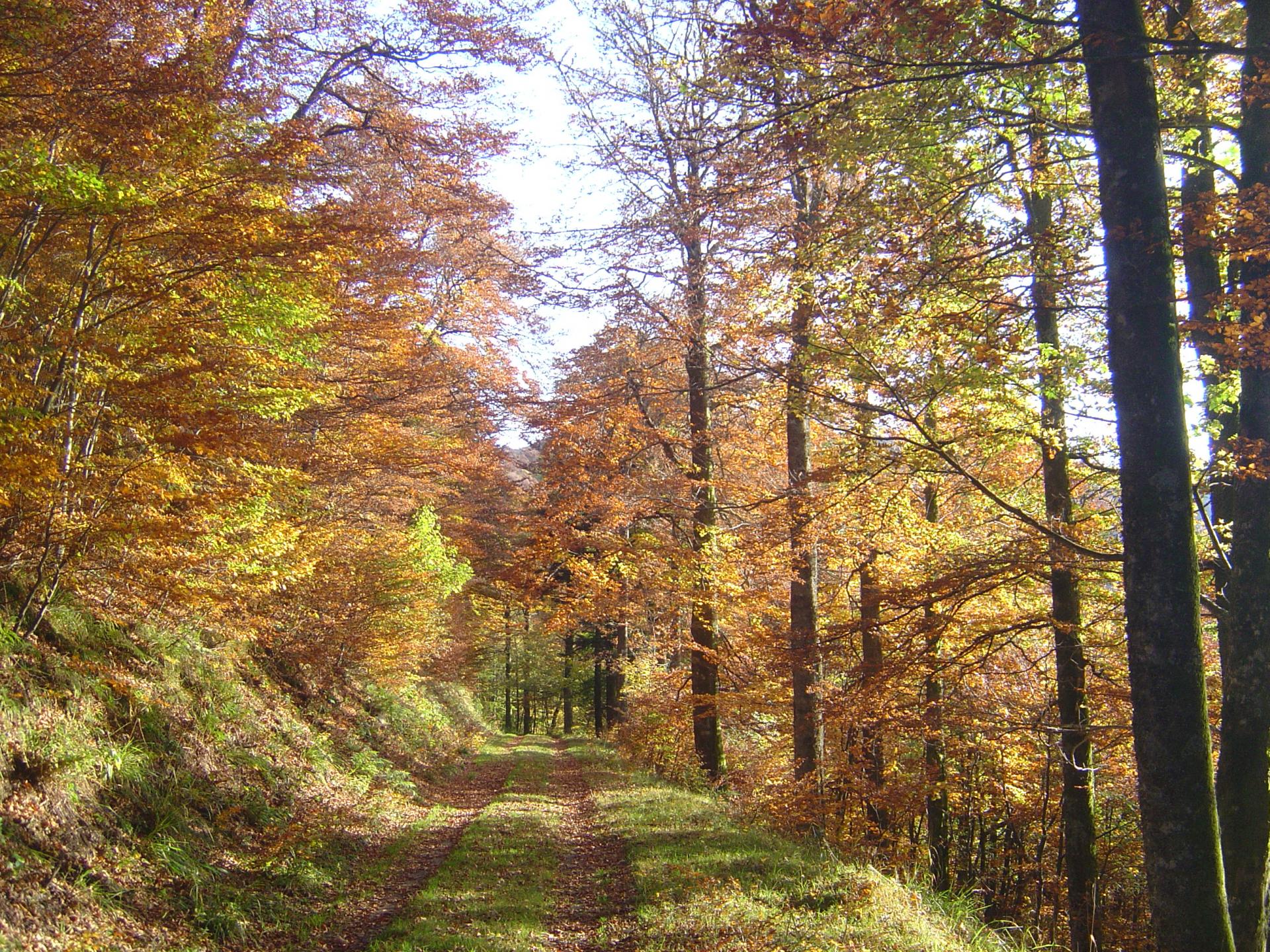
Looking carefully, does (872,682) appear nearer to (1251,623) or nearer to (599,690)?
(1251,623)

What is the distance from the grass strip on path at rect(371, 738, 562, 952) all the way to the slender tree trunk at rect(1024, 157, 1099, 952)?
536cm

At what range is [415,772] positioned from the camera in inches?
614

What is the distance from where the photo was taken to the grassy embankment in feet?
17.4

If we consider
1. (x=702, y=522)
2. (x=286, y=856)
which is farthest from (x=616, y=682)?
(x=286, y=856)

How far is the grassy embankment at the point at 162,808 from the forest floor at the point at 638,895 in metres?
0.71

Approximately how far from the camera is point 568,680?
34250mm

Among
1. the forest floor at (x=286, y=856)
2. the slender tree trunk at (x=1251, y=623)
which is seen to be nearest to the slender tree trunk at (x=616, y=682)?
the forest floor at (x=286, y=856)

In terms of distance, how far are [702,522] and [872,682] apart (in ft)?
21.1

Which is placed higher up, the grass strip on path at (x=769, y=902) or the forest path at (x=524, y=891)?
the grass strip on path at (x=769, y=902)

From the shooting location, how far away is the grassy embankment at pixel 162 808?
17.4ft

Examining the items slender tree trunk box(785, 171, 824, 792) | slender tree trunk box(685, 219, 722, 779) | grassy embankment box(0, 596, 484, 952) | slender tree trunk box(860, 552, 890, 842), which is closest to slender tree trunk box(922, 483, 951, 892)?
slender tree trunk box(860, 552, 890, 842)

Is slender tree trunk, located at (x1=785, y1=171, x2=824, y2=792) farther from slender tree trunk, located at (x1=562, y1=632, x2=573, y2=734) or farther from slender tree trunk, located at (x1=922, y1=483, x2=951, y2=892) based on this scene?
slender tree trunk, located at (x1=562, y1=632, x2=573, y2=734)

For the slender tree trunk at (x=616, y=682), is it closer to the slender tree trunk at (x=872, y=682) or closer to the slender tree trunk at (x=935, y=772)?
the slender tree trunk at (x=872, y=682)

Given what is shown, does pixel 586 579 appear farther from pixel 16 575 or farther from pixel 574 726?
pixel 574 726
